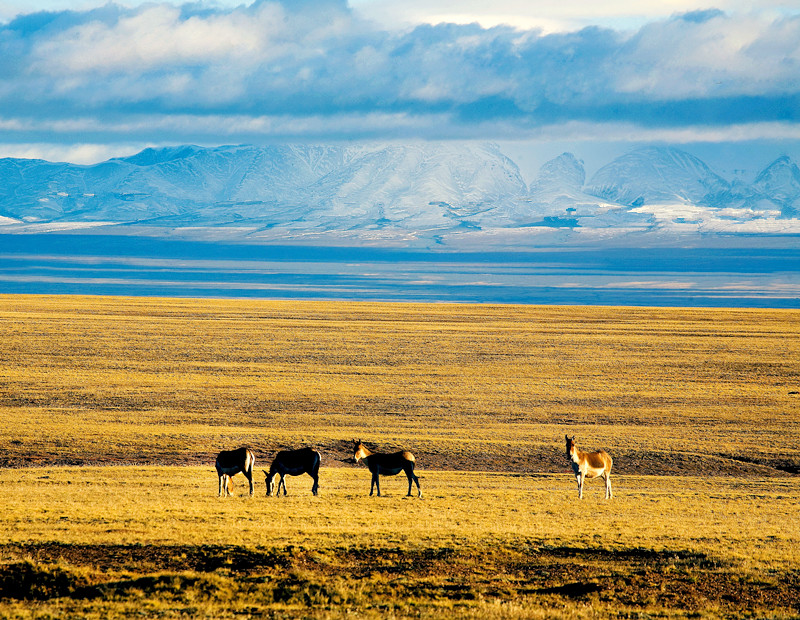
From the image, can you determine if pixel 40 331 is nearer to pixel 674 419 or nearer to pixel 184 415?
pixel 184 415

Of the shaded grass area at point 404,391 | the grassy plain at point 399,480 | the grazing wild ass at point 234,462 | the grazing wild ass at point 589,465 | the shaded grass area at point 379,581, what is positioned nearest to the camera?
the shaded grass area at point 379,581

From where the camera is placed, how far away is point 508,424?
34.6 m

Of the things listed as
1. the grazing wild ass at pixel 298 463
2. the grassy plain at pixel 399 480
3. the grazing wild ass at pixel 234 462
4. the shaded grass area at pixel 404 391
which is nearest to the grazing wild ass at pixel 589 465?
the grassy plain at pixel 399 480

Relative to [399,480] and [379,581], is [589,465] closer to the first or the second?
[399,480]

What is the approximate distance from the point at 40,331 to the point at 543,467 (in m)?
45.7

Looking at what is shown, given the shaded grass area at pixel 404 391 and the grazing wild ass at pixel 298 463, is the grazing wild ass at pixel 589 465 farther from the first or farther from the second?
the grazing wild ass at pixel 298 463

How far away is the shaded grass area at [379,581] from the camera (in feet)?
38.9

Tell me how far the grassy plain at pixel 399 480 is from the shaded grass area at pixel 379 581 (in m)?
0.05

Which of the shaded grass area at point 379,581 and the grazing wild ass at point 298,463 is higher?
the grazing wild ass at point 298,463

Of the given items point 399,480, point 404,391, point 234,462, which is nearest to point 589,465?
point 399,480

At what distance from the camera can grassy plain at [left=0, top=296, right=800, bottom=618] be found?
1257 centimetres

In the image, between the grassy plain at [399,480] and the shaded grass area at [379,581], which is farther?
the grassy plain at [399,480]

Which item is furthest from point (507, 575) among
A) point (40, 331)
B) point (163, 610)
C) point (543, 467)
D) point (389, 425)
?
point (40, 331)

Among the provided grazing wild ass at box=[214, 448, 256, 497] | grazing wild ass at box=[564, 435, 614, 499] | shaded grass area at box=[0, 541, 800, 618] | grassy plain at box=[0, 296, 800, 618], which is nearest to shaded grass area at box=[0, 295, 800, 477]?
grassy plain at box=[0, 296, 800, 618]
